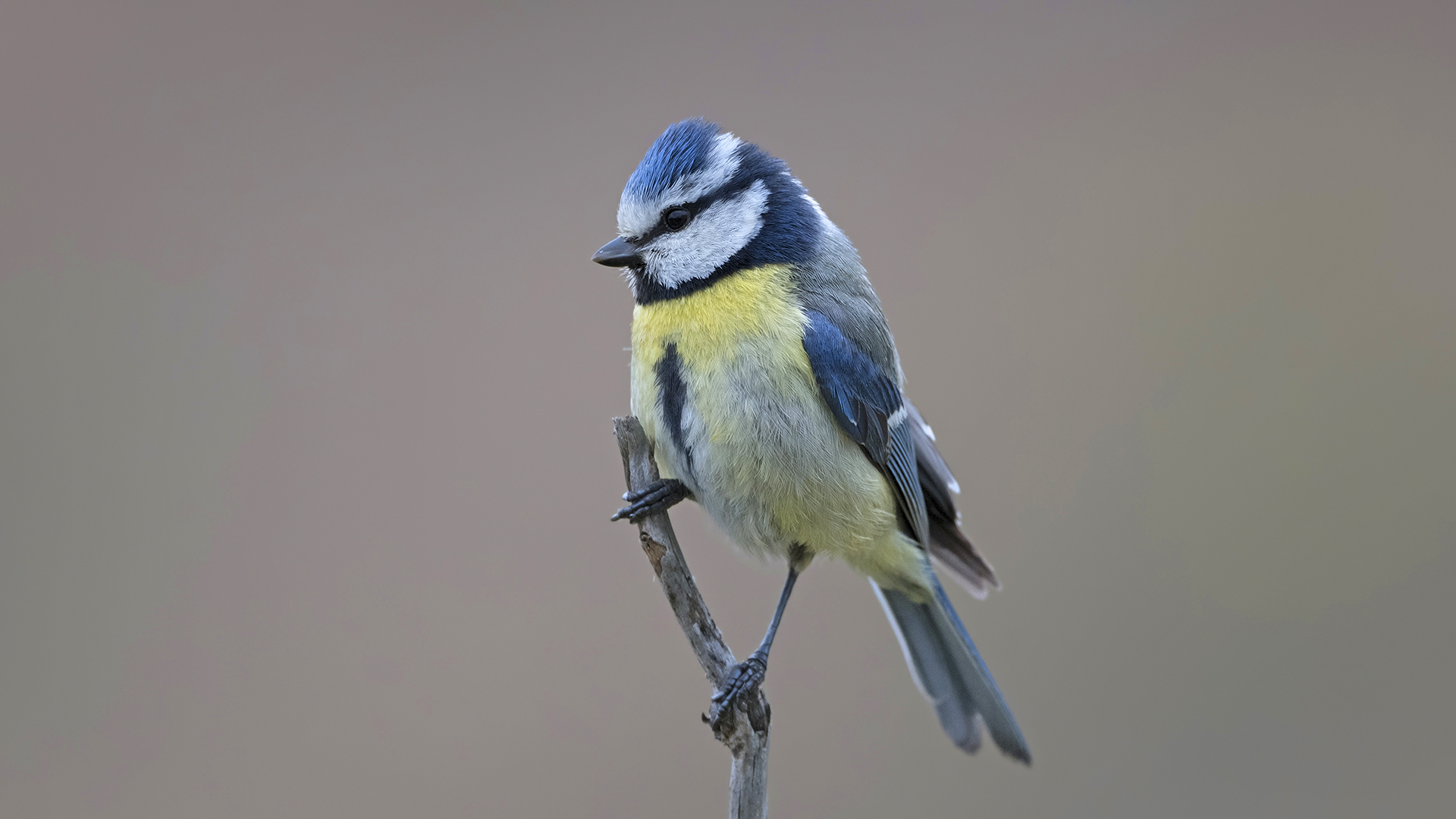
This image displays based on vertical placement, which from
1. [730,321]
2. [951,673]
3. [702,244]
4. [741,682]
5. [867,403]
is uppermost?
[702,244]

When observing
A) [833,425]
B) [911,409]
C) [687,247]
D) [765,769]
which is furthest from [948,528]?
[687,247]

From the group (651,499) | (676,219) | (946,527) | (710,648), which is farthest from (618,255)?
(946,527)

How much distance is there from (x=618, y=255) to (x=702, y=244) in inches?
4.1

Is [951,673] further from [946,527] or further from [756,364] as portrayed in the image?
[756,364]

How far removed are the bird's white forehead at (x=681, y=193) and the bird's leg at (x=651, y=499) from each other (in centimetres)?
32

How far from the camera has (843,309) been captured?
1167 mm

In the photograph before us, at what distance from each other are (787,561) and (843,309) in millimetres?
354

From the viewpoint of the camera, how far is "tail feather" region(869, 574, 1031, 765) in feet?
4.46

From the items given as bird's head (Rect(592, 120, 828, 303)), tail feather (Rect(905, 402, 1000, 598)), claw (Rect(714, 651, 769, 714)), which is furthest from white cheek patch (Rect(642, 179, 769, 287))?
claw (Rect(714, 651, 769, 714))

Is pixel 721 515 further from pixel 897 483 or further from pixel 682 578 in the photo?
pixel 897 483

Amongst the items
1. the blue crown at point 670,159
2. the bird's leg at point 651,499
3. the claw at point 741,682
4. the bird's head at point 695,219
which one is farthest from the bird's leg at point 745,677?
the blue crown at point 670,159

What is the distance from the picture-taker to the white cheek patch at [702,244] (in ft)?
3.73

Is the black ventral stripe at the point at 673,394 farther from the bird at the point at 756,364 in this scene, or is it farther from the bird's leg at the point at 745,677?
the bird's leg at the point at 745,677

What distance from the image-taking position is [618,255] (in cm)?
114
